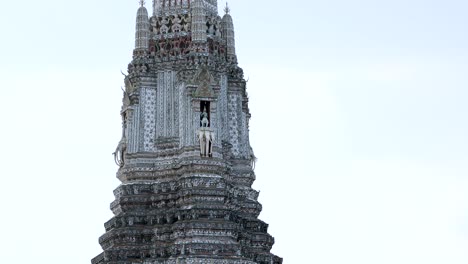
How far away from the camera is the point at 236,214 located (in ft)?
149

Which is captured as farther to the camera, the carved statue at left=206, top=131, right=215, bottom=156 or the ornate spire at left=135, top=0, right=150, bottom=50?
the ornate spire at left=135, top=0, right=150, bottom=50

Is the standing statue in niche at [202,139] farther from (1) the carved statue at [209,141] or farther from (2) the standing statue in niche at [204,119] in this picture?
(2) the standing statue in niche at [204,119]

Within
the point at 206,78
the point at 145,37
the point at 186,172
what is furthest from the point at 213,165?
the point at 145,37

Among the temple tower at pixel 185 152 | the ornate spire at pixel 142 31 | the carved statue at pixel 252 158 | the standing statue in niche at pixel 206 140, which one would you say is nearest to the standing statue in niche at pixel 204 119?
the temple tower at pixel 185 152

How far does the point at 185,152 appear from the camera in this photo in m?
45.7

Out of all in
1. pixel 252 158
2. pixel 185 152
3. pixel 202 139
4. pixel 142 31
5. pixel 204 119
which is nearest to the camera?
pixel 185 152

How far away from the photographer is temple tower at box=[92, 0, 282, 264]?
1729 inches

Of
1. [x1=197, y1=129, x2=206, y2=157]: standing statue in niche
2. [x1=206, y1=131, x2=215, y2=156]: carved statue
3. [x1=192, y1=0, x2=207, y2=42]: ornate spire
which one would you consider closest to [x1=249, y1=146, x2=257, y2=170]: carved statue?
[x1=206, y1=131, x2=215, y2=156]: carved statue

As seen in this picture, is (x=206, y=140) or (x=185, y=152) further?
(x=206, y=140)

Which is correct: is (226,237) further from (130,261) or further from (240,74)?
(240,74)

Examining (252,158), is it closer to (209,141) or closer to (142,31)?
(209,141)

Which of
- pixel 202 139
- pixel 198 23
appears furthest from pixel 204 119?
pixel 198 23

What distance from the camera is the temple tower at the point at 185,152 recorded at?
1729 inches

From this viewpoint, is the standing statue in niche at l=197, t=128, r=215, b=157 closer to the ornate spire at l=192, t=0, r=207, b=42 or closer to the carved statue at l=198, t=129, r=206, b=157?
the carved statue at l=198, t=129, r=206, b=157
